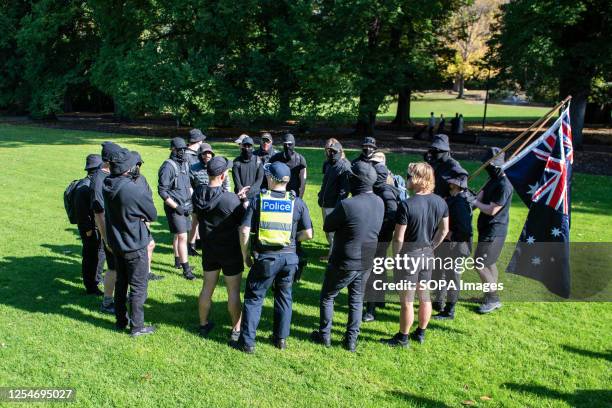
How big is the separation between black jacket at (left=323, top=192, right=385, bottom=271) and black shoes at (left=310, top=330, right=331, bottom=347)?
3.14 ft

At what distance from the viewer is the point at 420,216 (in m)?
5.61

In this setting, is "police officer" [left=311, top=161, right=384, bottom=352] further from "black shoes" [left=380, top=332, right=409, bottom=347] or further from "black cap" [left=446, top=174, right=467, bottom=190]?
"black cap" [left=446, top=174, right=467, bottom=190]

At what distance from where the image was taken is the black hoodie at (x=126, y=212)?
18.8ft

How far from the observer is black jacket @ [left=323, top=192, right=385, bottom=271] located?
18.0 ft

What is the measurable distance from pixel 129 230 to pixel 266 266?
1.70m

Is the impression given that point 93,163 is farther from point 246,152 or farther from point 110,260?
point 246,152

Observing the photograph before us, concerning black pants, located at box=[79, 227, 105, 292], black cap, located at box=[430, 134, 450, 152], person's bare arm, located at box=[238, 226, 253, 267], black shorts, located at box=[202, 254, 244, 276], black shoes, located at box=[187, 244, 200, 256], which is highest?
black cap, located at box=[430, 134, 450, 152]

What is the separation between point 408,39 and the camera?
94.8 ft

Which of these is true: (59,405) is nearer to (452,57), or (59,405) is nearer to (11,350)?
(11,350)

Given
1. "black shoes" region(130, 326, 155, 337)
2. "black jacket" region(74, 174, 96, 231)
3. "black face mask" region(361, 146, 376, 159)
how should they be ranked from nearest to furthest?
"black shoes" region(130, 326, 155, 337) < "black jacket" region(74, 174, 96, 231) < "black face mask" region(361, 146, 376, 159)

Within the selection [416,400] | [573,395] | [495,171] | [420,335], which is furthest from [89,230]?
[573,395]

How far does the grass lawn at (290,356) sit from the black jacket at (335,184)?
133 cm

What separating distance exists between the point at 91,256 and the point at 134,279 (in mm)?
1611

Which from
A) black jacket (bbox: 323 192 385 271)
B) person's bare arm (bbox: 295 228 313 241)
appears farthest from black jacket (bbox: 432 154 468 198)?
person's bare arm (bbox: 295 228 313 241)
